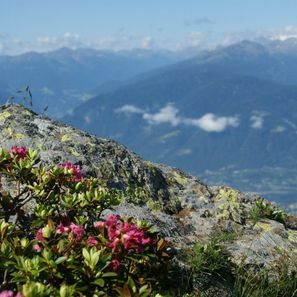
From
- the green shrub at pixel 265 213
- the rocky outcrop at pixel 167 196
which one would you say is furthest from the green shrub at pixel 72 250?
the green shrub at pixel 265 213

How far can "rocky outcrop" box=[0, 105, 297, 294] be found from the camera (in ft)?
31.9

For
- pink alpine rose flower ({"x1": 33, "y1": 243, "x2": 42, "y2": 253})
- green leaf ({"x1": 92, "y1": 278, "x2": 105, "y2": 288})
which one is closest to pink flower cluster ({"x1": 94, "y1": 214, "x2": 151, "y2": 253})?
pink alpine rose flower ({"x1": 33, "y1": 243, "x2": 42, "y2": 253})

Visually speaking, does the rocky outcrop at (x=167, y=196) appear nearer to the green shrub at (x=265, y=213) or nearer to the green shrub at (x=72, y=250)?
the green shrub at (x=265, y=213)

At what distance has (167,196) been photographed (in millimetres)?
11891

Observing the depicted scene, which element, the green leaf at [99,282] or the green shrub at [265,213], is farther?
the green shrub at [265,213]

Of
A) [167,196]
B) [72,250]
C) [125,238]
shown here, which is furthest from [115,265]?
[167,196]

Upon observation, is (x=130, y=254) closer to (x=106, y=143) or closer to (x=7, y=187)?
(x=7, y=187)

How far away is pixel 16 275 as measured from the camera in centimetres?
428

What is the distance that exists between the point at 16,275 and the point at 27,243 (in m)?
0.62

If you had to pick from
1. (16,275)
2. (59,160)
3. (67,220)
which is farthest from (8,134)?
(16,275)

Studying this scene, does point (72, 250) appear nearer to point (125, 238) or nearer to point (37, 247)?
point (37, 247)

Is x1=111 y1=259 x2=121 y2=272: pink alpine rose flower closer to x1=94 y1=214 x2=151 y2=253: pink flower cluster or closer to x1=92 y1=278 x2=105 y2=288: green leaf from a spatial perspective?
x1=94 y1=214 x2=151 y2=253: pink flower cluster

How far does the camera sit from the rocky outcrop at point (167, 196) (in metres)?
9.73

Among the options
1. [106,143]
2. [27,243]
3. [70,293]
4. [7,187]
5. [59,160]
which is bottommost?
[70,293]
